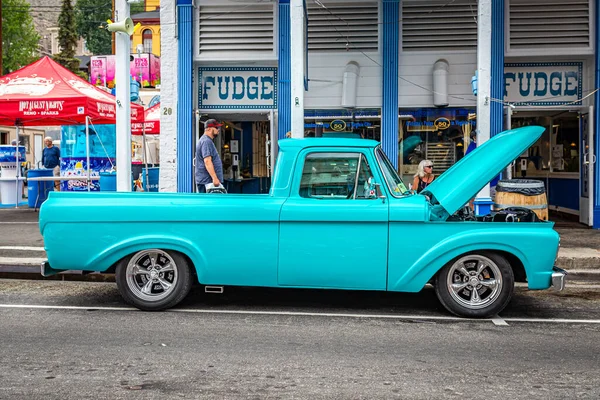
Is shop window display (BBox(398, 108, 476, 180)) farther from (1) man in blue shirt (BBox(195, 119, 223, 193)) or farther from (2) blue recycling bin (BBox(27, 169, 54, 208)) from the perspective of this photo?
(2) blue recycling bin (BBox(27, 169, 54, 208))

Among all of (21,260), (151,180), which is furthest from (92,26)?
(21,260)

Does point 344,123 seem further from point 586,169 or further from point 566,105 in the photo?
point 586,169

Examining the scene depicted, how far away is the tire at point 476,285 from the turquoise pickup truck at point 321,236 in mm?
10

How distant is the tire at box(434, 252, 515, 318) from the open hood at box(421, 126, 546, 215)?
1.87 feet

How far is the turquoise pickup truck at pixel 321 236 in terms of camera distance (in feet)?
21.8

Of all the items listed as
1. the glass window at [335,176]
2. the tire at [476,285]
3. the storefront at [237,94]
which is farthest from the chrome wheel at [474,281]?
the storefront at [237,94]

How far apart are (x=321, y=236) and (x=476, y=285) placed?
5.32 ft

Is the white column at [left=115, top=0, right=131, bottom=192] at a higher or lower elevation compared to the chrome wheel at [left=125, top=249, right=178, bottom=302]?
higher

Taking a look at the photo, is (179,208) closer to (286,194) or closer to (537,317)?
(286,194)

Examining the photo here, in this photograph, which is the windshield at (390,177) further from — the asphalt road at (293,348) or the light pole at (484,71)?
the light pole at (484,71)

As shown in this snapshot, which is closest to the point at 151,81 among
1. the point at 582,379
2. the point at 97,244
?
the point at 97,244

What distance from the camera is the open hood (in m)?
6.79

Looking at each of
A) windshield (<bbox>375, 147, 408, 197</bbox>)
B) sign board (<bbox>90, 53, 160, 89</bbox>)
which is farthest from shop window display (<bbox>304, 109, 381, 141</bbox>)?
sign board (<bbox>90, 53, 160, 89</bbox>)

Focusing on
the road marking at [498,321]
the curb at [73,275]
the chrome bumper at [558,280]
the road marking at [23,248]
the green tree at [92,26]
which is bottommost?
the road marking at [498,321]
